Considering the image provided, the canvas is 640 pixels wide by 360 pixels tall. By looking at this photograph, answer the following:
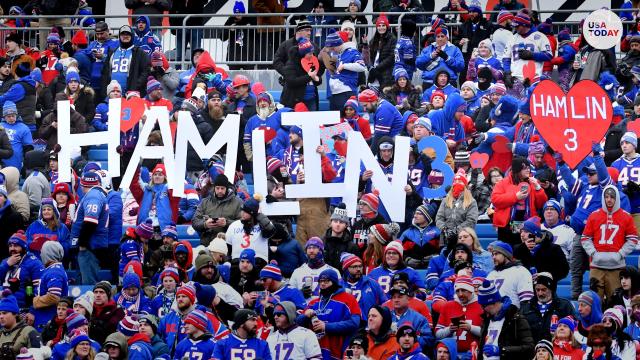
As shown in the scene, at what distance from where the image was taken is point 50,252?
78.9ft

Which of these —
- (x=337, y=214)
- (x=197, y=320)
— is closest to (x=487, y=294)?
(x=337, y=214)

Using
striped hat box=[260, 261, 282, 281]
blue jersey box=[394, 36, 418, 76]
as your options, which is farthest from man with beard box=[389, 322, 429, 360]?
blue jersey box=[394, 36, 418, 76]

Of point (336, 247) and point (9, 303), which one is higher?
point (336, 247)

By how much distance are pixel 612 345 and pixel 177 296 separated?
173 inches

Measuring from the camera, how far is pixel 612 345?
2127cm

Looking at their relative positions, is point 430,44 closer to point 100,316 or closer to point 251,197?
point 251,197

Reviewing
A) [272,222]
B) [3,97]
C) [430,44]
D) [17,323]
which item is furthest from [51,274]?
[430,44]

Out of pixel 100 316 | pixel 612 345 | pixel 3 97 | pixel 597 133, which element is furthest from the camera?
pixel 3 97

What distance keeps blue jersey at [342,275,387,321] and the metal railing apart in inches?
290

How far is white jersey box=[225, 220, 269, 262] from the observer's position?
2367cm

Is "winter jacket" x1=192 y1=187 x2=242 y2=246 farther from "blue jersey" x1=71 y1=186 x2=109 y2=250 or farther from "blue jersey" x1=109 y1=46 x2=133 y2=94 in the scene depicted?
"blue jersey" x1=109 y1=46 x2=133 y2=94

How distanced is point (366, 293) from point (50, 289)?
346cm

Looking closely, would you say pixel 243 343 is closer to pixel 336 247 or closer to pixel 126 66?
pixel 336 247

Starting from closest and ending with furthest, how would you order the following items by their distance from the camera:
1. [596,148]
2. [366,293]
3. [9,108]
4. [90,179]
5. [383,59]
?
[366,293]
[596,148]
[90,179]
[9,108]
[383,59]
